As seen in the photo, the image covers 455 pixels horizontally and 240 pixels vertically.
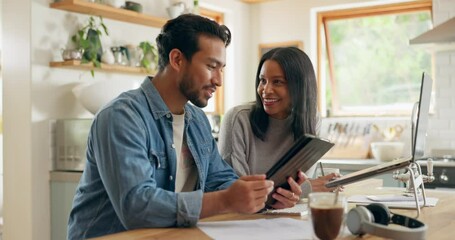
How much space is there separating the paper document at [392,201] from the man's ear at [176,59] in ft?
2.64

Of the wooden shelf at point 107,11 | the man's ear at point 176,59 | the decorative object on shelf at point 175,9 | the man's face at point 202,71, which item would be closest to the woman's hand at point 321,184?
the man's face at point 202,71

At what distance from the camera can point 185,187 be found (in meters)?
1.99

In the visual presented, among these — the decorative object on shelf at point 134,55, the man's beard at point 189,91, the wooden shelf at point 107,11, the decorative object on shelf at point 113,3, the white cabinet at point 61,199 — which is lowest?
the white cabinet at point 61,199

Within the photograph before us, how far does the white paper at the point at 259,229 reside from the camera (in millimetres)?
1494

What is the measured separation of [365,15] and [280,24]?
839 mm

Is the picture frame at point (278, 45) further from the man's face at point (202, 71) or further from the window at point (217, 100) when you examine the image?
the man's face at point (202, 71)

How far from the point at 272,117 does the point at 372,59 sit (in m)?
3.19

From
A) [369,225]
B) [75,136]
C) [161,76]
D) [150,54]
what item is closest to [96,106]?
[75,136]

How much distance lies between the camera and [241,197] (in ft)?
5.17

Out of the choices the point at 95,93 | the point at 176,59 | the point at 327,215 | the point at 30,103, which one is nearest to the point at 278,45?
the point at 95,93

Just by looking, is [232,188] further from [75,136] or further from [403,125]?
A: [403,125]

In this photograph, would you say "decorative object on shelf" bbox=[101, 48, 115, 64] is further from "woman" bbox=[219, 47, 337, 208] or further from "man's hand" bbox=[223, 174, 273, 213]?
"man's hand" bbox=[223, 174, 273, 213]

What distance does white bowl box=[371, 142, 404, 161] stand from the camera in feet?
15.1

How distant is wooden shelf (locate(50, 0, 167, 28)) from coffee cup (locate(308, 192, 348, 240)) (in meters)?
2.61
